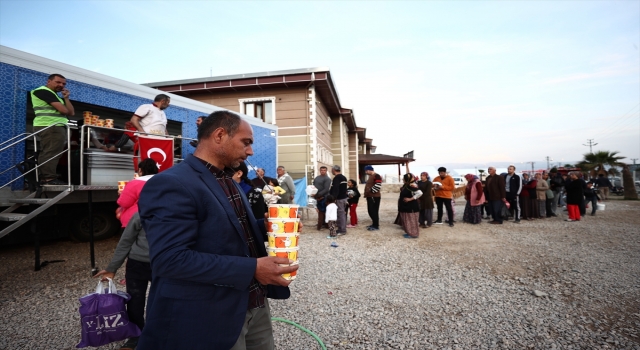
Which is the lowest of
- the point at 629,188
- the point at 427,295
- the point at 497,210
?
the point at 427,295

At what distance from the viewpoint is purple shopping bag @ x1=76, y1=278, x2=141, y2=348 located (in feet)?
8.05

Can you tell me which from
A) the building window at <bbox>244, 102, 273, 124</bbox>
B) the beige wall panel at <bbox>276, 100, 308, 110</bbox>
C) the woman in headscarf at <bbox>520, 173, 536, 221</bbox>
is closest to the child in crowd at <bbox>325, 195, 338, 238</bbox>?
the woman in headscarf at <bbox>520, 173, 536, 221</bbox>

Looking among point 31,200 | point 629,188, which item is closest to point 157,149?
point 31,200

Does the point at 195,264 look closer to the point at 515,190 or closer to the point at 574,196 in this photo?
the point at 515,190

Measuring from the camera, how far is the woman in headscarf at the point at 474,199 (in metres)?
10.0

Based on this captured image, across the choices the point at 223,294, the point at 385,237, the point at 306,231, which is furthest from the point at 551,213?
the point at 223,294

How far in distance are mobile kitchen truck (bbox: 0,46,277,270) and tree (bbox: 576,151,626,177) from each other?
34804mm

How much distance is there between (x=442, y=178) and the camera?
10.1m

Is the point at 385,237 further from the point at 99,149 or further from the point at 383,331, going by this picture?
the point at 99,149

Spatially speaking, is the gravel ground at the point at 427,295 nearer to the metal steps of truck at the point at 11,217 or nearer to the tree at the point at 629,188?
the metal steps of truck at the point at 11,217

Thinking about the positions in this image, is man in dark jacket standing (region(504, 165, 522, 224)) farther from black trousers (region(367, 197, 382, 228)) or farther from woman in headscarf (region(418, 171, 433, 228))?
black trousers (region(367, 197, 382, 228))

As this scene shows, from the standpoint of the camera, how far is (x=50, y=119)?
4.71m

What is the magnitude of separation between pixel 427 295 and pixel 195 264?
12.3 feet

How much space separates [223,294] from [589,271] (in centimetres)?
617
